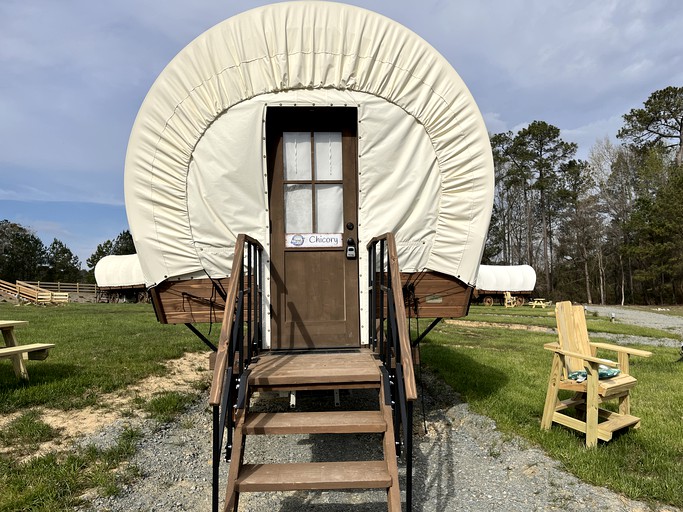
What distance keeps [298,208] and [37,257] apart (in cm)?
4783

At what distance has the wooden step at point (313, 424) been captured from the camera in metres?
3.00

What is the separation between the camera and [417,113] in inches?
172

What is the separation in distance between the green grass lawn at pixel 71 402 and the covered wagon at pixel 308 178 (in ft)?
3.68

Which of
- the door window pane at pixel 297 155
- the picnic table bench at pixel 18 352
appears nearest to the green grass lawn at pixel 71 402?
the picnic table bench at pixel 18 352

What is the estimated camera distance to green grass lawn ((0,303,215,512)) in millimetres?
3355

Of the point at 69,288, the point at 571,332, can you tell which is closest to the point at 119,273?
the point at 69,288

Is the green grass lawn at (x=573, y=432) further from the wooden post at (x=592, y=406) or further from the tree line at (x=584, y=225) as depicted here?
the tree line at (x=584, y=225)

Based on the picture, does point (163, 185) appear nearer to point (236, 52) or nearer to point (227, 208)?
point (227, 208)

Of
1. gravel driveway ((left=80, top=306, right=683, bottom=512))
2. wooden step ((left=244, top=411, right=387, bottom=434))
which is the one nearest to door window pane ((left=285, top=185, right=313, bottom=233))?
wooden step ((left=244, top=411, right=387, bottom=434))

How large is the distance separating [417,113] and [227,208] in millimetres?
2041

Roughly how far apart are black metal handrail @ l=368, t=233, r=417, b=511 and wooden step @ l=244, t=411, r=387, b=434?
193 millimetres

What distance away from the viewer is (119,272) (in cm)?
2606

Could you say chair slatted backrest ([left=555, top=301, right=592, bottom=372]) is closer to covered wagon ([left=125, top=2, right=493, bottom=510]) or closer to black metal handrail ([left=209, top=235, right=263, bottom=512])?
covered wagon ([left=125, top=2, right=493, bottom=510])

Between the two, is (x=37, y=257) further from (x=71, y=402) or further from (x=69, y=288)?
(x=71, y=402)
